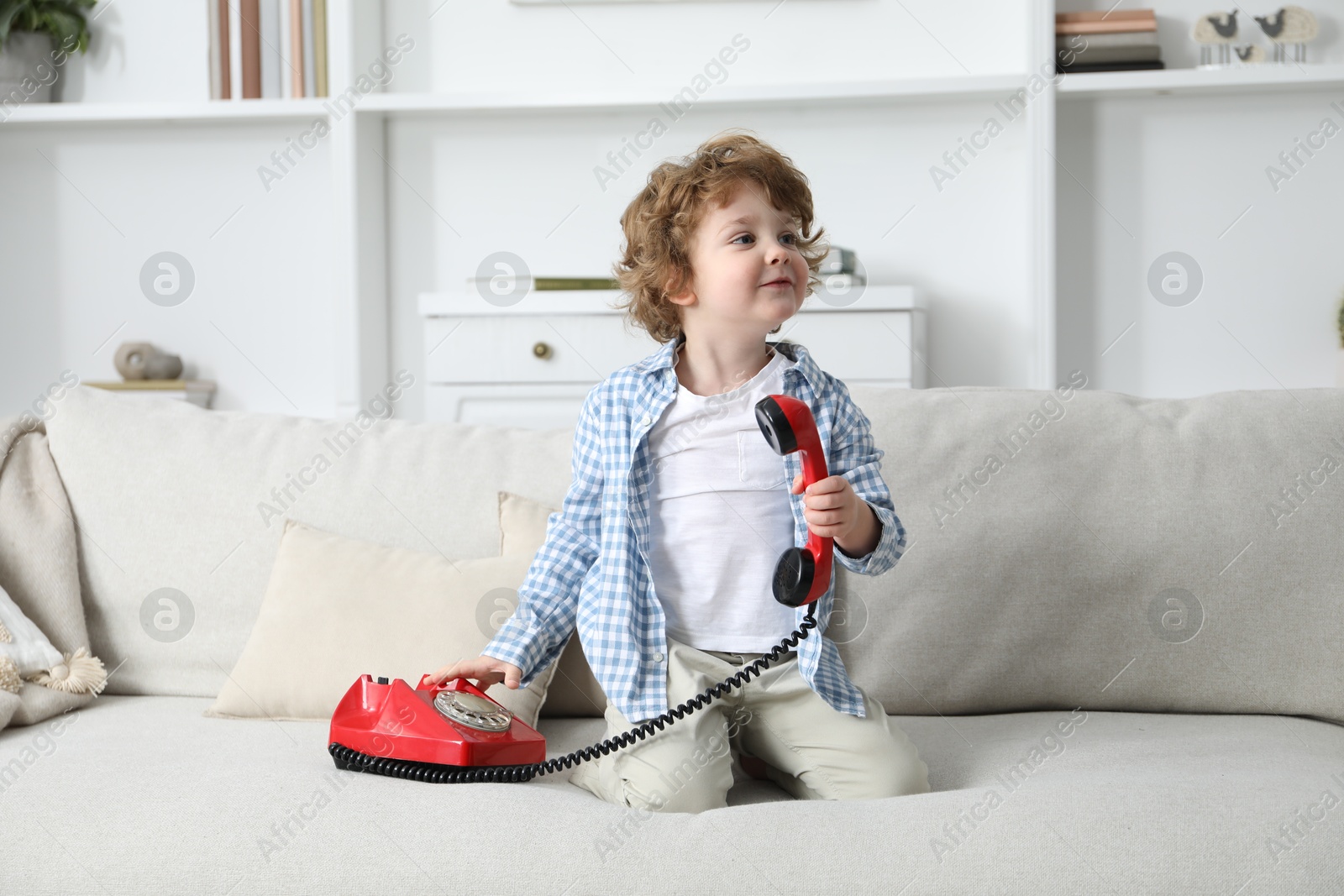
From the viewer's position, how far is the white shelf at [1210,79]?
2475 millimetres

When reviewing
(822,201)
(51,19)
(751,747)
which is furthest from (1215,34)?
(51,19)

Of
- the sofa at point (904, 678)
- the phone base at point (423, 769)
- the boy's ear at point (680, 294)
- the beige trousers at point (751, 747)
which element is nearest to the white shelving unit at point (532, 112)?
the sofa at point (904, 678)

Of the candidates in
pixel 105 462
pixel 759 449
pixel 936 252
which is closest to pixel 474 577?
pixel 759 449

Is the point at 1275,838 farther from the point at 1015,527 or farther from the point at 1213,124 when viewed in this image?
the point at 1213,124

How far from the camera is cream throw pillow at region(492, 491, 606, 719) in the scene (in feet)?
4.46

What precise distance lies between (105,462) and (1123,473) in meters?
1.34

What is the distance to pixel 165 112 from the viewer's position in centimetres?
273

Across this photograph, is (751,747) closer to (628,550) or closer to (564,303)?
(628,550)

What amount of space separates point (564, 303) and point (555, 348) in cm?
11

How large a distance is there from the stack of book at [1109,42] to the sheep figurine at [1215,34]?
0.14 meters

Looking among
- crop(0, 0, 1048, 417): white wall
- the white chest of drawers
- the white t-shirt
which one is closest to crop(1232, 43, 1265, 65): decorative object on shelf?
crop(0, 0, 1048, 417): white wall

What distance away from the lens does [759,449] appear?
1246mm

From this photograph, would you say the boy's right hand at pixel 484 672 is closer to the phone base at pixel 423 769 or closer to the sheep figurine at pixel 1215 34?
the phone base at pixel 423 769

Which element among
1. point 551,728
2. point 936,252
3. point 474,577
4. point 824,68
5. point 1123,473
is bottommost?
point 551,728
